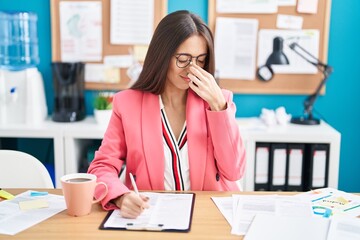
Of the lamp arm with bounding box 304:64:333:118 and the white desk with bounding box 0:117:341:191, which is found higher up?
the lamp arm with bounding box 304:64:333:118

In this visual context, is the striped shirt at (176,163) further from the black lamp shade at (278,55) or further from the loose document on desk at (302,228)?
the black lamp shade at (278,55)

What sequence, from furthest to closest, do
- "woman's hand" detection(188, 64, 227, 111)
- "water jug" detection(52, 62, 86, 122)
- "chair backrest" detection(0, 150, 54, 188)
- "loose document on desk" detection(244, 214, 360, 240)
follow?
"water jug" detection(52, 62, 86, 122)
"chair backrest" detection(0, 150, 54, 188)
"woman's hand" detection(188, 64, 227, 111)
"loose document on desk" detection(244, 214, 360, 240)

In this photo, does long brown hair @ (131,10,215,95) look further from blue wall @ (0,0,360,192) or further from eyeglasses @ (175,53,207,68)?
blue wall @ (0,0,360,192)

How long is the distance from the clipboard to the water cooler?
1.57 meters

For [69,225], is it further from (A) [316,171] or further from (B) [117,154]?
(A) [316,171]

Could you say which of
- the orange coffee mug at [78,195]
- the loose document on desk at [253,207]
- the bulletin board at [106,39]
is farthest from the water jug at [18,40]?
the loose document on desk at [253,207]

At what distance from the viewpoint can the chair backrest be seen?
1.69 m

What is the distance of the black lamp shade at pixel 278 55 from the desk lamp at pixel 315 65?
2 centimetres

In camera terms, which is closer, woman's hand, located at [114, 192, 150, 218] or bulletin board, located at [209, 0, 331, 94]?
woman's hand, located at [114, 192, 150, 218]

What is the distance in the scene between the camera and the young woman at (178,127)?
158 cm

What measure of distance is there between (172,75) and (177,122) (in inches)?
7.1

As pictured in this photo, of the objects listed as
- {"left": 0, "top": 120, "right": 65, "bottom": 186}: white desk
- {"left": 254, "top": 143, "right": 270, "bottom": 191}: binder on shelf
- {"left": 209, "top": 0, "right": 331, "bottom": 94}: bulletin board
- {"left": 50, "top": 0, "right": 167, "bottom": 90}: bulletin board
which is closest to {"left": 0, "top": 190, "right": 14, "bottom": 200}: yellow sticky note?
{"left": 0, "top": 120, "right": 65, "bottom": 186}: white desk

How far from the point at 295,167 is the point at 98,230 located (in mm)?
1667

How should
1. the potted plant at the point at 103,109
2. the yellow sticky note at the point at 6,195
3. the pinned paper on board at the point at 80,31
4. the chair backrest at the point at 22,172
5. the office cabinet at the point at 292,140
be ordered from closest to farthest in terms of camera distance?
the yellow sticky note at the point at 6,195
the chair backrest at the point at 22,172
the office cabinet at the point at 292,140
the potted plant at the point at 103,109
the pinned paper on board at the point at 80,31
